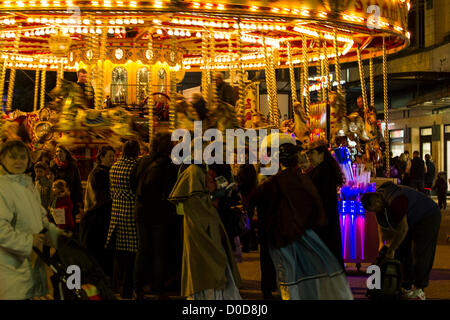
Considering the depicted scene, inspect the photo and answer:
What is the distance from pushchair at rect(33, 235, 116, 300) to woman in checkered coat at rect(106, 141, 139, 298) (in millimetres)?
2749

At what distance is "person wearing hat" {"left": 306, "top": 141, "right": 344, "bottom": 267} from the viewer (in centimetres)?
780

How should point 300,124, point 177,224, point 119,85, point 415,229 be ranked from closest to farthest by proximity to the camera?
point 415,229
point 177,224
point 300,124
point 119,85

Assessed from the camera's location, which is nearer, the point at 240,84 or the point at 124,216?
the point at 124,216

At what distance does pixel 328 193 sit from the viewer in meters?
7.81

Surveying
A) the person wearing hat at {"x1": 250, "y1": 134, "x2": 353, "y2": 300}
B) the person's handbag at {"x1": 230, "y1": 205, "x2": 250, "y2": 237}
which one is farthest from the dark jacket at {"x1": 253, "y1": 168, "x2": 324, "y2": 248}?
the person's handbag at {"x1": 230, "y1": 205, "x2": 250, "y2": 237}

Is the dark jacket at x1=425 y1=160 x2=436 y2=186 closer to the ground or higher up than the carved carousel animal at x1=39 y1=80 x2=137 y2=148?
closer to the ground

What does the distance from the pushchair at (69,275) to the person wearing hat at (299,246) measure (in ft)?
5.89

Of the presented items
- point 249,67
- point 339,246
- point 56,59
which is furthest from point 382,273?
point 56,59

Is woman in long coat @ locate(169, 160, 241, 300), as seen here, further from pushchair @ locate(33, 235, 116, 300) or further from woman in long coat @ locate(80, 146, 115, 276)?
woman in long coat @ locate(80, 146, 115, 276)

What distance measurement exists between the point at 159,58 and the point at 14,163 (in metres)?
11.0

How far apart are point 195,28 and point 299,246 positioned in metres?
8.90

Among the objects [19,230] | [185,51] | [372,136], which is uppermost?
[185,51]

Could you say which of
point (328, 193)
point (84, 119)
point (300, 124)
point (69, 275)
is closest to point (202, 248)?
point (69, 275)

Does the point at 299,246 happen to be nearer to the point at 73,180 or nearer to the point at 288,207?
the point at 288,207
